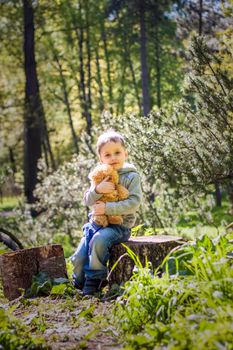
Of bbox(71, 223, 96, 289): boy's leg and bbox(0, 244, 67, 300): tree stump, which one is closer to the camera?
bbox(71, 223, 96, 289): boy's leg

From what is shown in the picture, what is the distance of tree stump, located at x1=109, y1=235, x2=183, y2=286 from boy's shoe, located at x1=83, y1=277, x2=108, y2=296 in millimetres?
118

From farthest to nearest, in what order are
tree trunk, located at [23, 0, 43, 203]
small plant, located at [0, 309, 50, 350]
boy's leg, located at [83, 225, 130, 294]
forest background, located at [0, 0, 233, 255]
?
tree trunk, located at [23, 0, 43, 203] < forest background, located at [0, 0, 233, 255] < boy's leg, located at [83, 225, 130, 294] < small plant, located at [0, 309, 50, 350]

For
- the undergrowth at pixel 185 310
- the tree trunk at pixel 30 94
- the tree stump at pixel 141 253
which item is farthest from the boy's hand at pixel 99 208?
the tree trunk at pixel 30 94

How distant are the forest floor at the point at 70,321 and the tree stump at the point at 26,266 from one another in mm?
496

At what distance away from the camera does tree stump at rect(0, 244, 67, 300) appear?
5.79 m

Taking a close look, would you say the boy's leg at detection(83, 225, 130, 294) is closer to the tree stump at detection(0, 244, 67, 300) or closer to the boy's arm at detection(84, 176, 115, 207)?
the boy's arm at detection(84, 176, 115, 207)

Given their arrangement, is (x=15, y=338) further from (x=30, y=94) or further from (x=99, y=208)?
(x=30, y=94)

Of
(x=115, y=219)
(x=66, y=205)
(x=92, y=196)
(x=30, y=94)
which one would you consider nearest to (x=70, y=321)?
(x=115, y=219)

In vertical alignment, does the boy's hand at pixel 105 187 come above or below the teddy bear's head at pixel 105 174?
below

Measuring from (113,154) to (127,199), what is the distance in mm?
449

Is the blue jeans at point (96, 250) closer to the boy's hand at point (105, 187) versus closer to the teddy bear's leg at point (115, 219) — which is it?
the teddy bear's leg at point (115, 219)

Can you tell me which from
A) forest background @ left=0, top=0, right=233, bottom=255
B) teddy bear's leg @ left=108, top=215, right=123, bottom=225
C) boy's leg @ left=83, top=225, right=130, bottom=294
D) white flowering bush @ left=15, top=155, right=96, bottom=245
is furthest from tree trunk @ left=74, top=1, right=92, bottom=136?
boy's leg @ left=83, top=225, right=130, bottom=294

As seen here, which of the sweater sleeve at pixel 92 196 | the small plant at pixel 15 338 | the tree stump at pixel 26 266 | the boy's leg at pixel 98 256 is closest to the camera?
the small plant at pixel 15 338

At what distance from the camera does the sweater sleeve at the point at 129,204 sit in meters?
5.49
